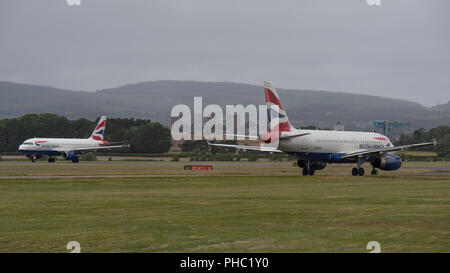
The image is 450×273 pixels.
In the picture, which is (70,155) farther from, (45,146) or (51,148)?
(45,146)

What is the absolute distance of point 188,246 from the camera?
1914 cm

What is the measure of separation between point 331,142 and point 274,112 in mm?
8330

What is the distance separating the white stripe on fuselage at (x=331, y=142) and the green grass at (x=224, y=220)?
22877mm

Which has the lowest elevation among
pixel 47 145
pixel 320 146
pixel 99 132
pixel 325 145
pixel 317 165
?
pixel 317 165

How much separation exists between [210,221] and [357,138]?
48555 mm

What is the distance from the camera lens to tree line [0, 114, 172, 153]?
162875 mm

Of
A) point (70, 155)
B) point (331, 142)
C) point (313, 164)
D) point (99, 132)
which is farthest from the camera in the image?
point (99, 132)

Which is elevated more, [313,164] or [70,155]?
[70,155]

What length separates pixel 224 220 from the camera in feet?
83.9

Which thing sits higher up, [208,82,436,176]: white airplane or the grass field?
[208,82,436,176]: white airplane

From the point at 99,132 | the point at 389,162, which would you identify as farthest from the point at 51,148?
the point at 389,162

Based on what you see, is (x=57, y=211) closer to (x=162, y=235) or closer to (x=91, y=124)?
(x=162, y=235)

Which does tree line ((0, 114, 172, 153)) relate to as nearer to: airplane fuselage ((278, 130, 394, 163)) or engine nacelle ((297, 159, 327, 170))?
engine nacelle ((297, 159, 327, 170))

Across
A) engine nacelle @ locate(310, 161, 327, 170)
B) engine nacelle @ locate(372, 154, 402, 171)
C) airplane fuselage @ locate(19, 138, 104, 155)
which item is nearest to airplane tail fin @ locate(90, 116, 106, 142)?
airplane fuselage @ locate(19, 138, 104, 155)
